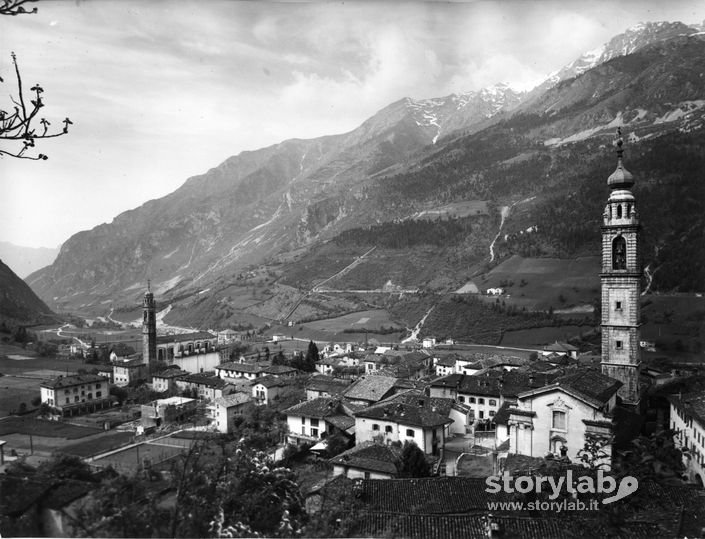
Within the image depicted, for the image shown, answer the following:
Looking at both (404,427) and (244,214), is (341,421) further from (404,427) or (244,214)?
(244,214)

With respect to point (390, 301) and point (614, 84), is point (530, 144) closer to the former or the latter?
point (614, 84)

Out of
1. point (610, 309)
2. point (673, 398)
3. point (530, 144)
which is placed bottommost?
point (673, 398)

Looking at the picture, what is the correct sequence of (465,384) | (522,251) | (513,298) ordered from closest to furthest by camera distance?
(465,384), (513,298), (522,251)

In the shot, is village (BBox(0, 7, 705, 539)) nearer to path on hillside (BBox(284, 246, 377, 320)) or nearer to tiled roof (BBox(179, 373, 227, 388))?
tiled roof (BBox(179, 373, 227, 388))

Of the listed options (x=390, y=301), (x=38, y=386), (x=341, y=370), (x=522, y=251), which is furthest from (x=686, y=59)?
(x=38, y=386)

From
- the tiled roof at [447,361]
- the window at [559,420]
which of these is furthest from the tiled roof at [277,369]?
the window at [559,420]

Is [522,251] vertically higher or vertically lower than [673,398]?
higher
